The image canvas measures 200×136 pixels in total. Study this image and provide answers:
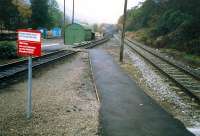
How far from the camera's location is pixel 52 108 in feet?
32.6

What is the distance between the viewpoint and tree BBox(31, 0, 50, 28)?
60.3 m

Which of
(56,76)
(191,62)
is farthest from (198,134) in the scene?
(191,62)

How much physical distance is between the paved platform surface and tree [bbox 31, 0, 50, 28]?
160 ft

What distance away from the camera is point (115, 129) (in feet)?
27.0

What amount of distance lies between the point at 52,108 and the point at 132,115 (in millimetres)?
2756

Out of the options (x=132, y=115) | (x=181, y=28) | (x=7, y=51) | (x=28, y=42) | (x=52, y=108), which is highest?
(x=181, y=28)

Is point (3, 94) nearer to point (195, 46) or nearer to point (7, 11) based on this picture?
point (195, 46)

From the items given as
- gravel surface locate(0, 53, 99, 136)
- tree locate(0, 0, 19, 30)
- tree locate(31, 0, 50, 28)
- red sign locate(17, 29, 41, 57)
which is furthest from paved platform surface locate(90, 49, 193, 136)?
tree locate(31, 0, 50, 28)

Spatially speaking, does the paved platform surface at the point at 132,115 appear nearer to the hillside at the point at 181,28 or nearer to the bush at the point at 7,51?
the bush at the point at 7,51

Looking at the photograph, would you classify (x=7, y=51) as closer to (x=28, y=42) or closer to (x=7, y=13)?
(x=28, y=42)

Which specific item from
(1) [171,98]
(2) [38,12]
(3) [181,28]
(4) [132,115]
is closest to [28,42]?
(4) [132,115]

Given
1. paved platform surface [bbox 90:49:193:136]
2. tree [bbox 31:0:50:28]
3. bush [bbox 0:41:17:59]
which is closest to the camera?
paved platform surface [bbox 90:49:193:136]

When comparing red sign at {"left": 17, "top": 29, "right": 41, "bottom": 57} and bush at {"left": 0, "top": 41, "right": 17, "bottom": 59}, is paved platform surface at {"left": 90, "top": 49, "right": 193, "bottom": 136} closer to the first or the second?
red sign at {"left": 17, "top": 29, "right": 41, "bottom": 57}

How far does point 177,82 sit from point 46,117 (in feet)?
27.7
